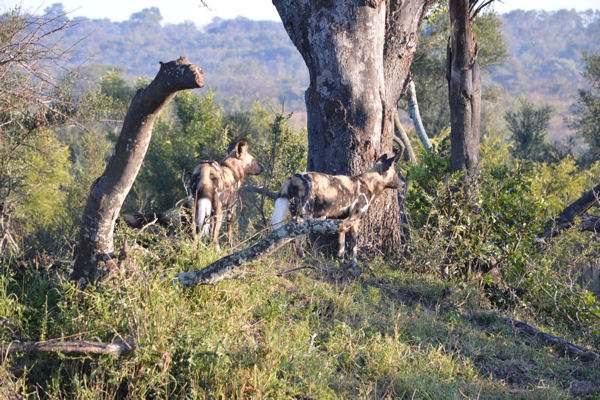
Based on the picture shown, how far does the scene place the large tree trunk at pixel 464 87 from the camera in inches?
284

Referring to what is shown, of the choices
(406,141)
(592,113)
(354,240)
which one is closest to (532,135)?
(592,113)

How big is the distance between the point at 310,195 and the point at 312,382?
3.19m

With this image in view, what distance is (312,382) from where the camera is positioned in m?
3.37

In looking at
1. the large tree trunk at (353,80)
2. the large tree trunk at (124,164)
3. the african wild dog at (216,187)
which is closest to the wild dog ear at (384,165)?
the large tree trunk at (353,80)

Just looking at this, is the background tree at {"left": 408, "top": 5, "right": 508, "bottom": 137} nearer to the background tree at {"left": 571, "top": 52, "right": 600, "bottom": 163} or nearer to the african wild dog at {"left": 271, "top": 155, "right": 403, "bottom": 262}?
the background tree at {"left": 571, "top": 52, "right": 600, "bottom": 163}

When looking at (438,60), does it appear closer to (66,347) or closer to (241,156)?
(241,156)

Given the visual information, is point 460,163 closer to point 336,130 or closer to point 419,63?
point 336,130

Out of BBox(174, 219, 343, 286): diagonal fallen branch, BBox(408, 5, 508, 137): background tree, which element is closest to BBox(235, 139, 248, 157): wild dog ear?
BBox(174, 219, 343, 286): diagonal fallen branch

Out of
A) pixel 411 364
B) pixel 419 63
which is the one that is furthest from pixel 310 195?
pixel 419 63

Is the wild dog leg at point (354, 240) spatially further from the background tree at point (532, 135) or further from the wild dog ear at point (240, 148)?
the background tree at point (532, 135)

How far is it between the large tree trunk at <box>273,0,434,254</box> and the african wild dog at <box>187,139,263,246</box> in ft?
3.53

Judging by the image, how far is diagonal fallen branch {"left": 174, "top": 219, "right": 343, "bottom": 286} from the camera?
127 inches

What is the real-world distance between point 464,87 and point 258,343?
513 centimetres

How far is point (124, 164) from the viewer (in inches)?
142
